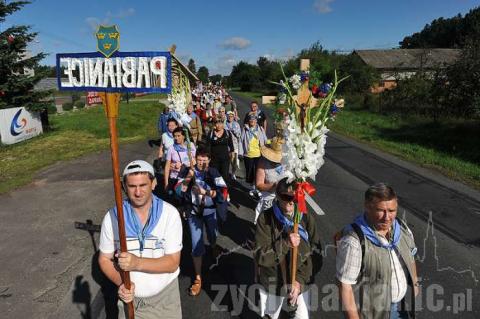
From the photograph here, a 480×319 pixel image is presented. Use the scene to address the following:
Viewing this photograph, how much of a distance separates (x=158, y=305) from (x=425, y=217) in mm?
6135

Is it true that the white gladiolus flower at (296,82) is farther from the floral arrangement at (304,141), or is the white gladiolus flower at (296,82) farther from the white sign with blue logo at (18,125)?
the white sign with blue logo at (18,125)

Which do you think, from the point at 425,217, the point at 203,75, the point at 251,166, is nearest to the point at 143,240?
the point at 251,166

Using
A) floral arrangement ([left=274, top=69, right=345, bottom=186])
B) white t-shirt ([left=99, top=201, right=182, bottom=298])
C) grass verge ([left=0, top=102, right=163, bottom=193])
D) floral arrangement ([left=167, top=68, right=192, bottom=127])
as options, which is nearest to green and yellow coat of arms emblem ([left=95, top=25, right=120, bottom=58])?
white t-shirt ([left=99, top=201, right=182, bottom=298])

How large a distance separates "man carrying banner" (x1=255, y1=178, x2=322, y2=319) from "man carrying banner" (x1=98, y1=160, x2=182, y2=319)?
2.80ft

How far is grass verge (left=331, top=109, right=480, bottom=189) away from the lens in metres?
11.7

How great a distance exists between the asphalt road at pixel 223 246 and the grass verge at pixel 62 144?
1.17 metres

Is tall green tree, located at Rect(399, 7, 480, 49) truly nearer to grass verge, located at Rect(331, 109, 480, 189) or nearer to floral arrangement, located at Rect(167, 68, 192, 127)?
grass verge, located at Rect(331, 109, 480, 189)

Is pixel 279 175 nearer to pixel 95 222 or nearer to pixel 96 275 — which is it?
pixel 96 275

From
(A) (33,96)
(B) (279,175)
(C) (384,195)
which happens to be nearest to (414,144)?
(B) (279,175)

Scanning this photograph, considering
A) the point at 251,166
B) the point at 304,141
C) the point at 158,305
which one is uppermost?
the point at 304,141

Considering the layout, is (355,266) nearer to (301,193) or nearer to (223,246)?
(301,193)

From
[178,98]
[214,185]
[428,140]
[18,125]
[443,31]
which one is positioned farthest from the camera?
[443,31]

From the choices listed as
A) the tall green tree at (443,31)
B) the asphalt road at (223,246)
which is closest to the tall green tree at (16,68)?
the asphalt road at (223,246)

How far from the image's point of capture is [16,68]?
16.8m
